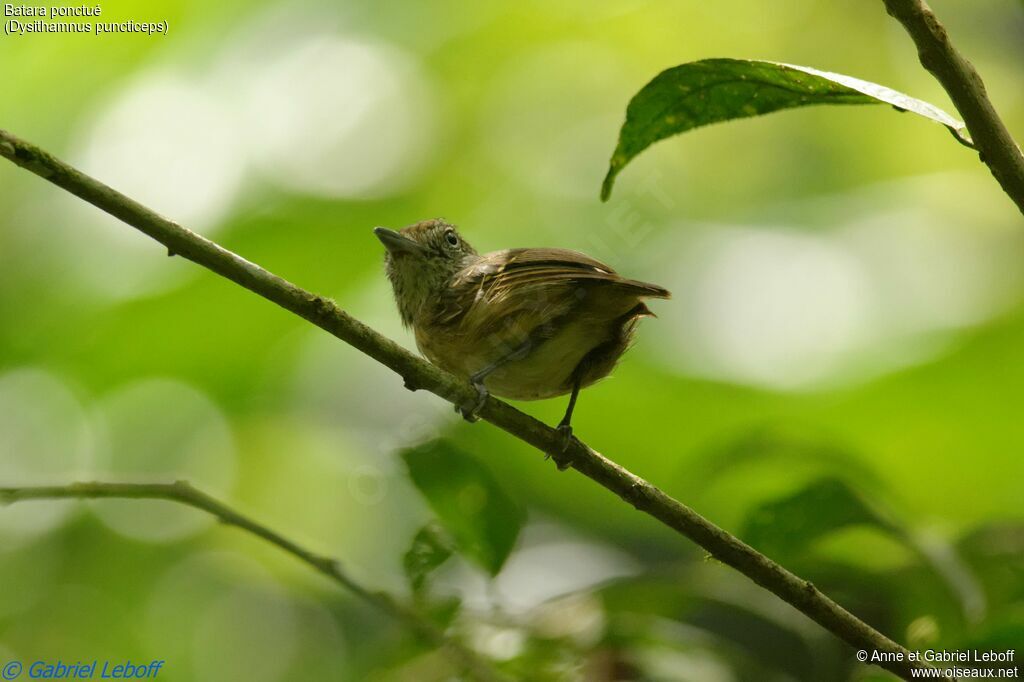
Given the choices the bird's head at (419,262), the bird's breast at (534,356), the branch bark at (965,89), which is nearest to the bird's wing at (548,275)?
the bird's breast at (534,356)

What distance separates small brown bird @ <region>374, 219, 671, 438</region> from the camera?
127 inches

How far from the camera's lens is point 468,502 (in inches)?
104

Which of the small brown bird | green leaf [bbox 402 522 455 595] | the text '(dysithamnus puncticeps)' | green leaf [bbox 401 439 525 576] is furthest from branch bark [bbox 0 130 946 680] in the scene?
the text '(dysithamnus puncticeps)'

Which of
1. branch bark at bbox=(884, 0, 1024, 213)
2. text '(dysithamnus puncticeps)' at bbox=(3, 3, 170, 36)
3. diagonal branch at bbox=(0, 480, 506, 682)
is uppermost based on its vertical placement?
text '(dysithamnus puncticeps)' at bbox=(3, 3, 170, 36)

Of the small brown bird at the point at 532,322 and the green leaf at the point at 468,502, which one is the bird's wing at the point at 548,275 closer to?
the small brown bird at the point at 532,322

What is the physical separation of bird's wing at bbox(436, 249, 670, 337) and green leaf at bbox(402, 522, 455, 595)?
91 centimetres

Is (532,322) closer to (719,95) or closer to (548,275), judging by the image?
(548,275)

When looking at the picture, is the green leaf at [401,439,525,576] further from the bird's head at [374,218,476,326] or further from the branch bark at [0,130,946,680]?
the bird's head at [374,218,476,326]

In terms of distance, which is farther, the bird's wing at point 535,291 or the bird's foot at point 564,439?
the bird's wing at point 535,291

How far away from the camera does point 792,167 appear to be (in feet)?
20.5

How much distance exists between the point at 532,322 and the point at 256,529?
1.23m

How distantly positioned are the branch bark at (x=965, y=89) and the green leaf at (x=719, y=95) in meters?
0.20

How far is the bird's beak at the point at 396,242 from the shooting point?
12.2ft

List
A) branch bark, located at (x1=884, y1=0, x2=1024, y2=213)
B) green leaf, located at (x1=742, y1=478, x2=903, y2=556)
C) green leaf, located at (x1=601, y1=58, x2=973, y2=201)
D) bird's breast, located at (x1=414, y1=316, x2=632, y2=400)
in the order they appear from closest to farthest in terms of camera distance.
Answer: branch bark, located at (x1=884, y1=0, x2=1024, y2=213) → green leaf, located at (x1=601, y1=58, x2=973, y2=201) → green leaf, located at (x1=742, y1=478, x2=903, y2=556) → bird's breast, located at (x1=414, y1=316, x2=632, y2=400)
